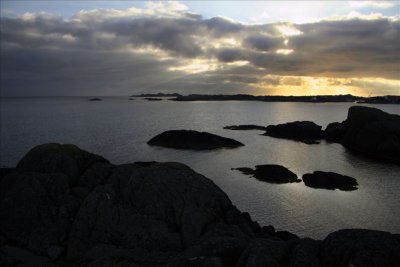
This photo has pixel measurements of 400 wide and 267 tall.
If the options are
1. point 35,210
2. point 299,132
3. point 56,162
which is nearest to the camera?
point 35,210

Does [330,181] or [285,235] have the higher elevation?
[330,181]

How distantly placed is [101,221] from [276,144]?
60312 millimetres

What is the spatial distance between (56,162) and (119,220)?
7771mm

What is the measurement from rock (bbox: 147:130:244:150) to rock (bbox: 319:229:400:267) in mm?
54016

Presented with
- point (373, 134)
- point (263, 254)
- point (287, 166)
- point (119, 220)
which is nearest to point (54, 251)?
point (119, 220)

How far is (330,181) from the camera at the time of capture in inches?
1743

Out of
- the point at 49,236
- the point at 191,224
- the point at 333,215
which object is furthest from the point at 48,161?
the point at 333,215

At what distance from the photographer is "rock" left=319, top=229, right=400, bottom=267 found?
13.2 m

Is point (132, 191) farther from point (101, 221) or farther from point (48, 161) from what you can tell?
point (48, 161)

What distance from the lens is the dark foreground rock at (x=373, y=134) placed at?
204 ft

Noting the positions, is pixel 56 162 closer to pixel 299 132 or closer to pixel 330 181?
pixel 330 181

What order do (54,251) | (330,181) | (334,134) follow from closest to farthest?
(54,251) → (330,181) → (334,134)

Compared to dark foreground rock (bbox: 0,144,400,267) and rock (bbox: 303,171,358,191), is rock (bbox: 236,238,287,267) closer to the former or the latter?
dark foreground rock (bbox: 0,144,400,267)

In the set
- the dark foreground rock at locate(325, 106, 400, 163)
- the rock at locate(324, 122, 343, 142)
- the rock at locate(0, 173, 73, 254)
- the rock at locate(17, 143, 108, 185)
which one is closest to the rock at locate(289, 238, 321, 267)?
the rock at locate(0, 173, 73, 254)
